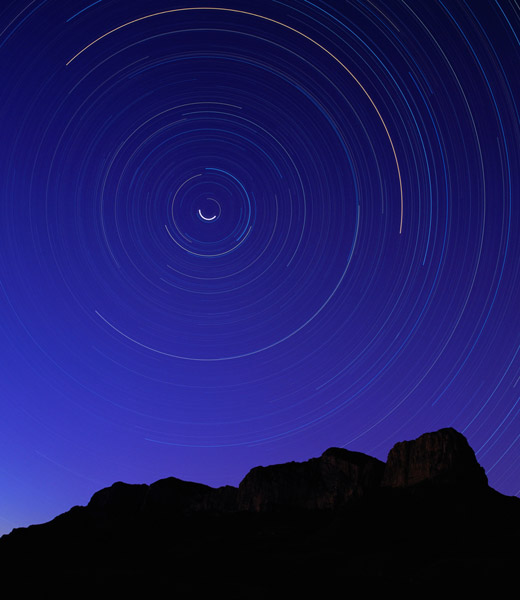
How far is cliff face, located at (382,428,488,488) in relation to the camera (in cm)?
7719

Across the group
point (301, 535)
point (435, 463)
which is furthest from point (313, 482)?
point (435, 463)

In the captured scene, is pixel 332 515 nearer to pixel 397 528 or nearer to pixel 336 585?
pixel 397 528

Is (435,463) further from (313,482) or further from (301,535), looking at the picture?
(313,482)

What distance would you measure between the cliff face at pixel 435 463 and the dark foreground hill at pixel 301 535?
220 millimetres

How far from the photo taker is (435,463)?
8112cm

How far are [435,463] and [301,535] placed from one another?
27.2 m

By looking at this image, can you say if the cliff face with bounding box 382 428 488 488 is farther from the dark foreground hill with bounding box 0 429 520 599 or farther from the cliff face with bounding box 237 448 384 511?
the cliff face with bounding box 237 448 384 511

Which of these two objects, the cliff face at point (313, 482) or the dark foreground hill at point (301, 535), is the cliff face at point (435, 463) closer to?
the dark foreground hill at point (301, 535)

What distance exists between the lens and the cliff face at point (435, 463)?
253ft

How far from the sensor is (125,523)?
369 ft

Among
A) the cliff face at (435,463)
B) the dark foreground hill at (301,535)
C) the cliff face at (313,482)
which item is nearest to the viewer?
the dark foreground hill at (301,535)

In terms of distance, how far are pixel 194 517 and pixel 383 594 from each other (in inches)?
3200

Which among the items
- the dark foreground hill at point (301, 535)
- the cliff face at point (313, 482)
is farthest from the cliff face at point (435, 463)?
the cliff face at point (313, 482)

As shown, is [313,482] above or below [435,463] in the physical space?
above
